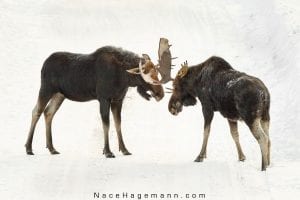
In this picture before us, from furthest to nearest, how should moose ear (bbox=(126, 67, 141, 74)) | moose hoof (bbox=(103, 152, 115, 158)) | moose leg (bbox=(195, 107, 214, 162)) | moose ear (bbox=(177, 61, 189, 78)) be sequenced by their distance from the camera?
1. moose ear (bbox=(177, 61, 189, 78))
2. moose hoof (bbox=(103, 152, 115, 158))
3. moose ear (bbox=(126, 67, 141, 74))
4. moose leg (bbox=(195, 107, 214, 162))

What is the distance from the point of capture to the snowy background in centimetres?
1434

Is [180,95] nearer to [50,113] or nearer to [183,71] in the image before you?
[183,71]

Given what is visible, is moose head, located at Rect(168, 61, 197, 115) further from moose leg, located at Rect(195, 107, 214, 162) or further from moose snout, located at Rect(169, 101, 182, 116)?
moose leg, located at Rect(195, 107, 214, 162)

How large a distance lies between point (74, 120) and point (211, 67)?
6.16 meters

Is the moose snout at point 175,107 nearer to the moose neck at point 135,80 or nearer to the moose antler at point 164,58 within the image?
the moose antler at point 164,58

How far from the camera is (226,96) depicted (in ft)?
50.3

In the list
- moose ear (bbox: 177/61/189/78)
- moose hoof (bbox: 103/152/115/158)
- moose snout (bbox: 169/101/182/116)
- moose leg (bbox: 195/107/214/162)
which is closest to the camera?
moose leg (bbox: 195/107/214/162)

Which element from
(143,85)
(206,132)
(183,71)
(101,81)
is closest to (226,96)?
(206,132)

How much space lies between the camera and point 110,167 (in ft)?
50.5

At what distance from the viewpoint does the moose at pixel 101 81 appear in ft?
53.9

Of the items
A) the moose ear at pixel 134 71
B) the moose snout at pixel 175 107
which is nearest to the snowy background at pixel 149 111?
the moose snout at pixel 175 107

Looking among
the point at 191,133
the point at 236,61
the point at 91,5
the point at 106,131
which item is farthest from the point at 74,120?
the point at 91,5

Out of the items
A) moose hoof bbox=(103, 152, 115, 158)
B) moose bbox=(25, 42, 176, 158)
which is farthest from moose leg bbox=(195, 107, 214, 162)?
moose hoof bbox=(103, 152, 115, 158)

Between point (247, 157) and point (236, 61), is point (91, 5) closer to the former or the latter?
point (236, 61)
